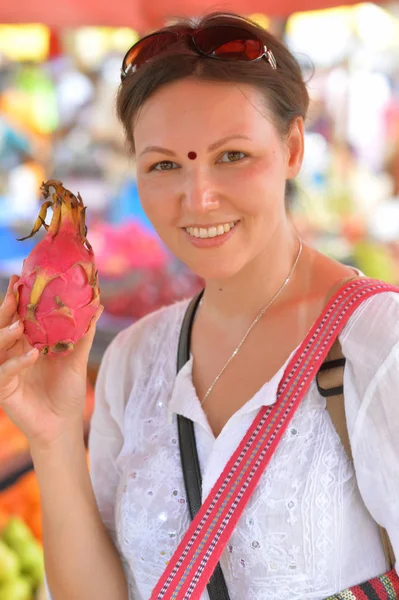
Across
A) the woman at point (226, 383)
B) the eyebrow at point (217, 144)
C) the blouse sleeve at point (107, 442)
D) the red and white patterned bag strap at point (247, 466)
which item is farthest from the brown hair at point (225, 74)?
the blouse sleeve at point (107, 442)

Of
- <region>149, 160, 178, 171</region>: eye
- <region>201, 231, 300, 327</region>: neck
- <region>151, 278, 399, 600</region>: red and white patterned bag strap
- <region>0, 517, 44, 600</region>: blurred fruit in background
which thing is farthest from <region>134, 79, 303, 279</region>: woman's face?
<region>0, 517, 44, 600</region>: blurred fruit in background

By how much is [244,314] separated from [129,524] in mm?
543

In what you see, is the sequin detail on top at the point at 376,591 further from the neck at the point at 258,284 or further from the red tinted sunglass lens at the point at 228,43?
the red tinted sunglass lens at the point at 228,43

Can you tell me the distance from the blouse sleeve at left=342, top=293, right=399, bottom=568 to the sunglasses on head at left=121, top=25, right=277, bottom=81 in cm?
60

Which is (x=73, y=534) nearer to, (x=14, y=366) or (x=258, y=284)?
(x=14, y=366)

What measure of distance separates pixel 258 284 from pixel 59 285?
1.76 feet

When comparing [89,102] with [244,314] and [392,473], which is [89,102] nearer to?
[244,314]

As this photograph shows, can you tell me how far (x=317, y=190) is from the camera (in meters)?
5.64

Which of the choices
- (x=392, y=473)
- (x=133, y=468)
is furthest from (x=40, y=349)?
(x=392, y=473)

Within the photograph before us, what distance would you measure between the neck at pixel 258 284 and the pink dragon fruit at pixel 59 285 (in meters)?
0.42

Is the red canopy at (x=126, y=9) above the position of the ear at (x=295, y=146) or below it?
above

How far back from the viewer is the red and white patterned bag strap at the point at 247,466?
139 centimetres

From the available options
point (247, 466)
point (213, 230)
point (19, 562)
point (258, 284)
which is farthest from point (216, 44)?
point (19, 562)

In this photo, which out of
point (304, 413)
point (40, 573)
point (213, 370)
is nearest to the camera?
point (304, 413)
